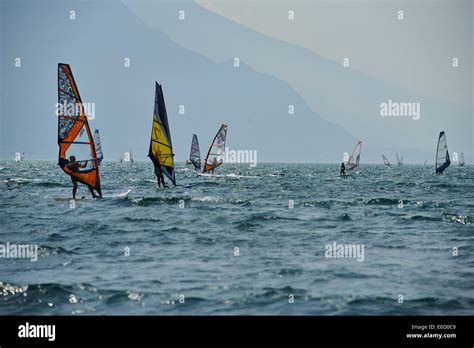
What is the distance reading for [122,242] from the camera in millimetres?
14859

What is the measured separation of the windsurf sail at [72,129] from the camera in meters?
22.0

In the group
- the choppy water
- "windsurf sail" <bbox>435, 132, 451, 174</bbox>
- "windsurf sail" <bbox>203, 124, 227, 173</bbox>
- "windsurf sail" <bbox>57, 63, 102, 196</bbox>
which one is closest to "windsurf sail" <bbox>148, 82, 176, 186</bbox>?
"windsurf sail" <bbox>57, 63, 102, 196</bbox>

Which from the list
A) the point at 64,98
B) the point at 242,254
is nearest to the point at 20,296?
the point at 242,254

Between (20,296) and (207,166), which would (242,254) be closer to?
(20,296)

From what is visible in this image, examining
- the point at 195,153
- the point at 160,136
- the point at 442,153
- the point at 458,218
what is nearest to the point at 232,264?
the point at 458,218

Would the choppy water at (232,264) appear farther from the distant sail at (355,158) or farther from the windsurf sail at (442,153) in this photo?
the distant sail at (355,158)

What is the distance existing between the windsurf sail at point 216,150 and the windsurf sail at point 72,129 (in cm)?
3017

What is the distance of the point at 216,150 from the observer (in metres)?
54.6

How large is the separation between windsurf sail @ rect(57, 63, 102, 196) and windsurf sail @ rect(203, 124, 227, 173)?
30167mm

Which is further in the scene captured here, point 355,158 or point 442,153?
point 355,158

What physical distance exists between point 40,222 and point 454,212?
1599 cm

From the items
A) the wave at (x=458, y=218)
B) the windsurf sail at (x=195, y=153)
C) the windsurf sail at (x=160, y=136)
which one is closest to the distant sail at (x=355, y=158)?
the windsurf sail at (x=195, y=153)

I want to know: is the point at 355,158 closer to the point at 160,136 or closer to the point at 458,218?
the point at 160,136

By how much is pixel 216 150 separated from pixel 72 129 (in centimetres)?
3268
